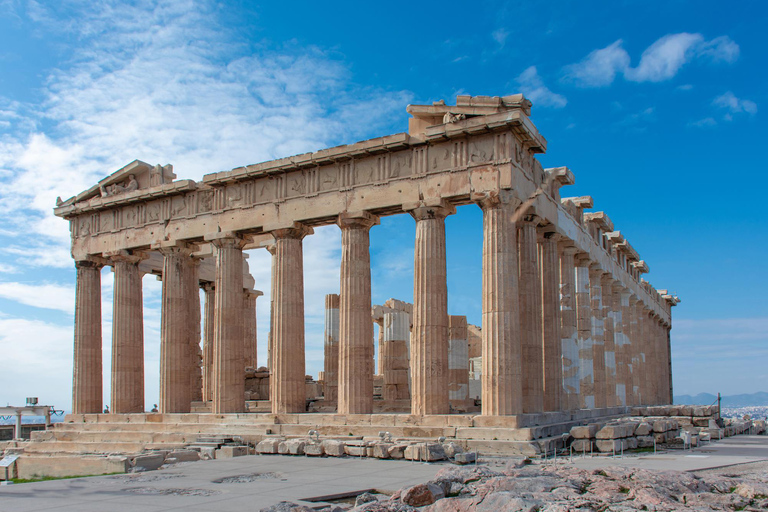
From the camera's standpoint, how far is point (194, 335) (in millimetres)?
35938

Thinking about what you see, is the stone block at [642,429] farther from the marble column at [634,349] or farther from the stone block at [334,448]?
the marble column at [634,349]

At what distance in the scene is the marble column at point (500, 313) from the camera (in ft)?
73.7

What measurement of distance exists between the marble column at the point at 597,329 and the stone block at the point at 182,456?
62.8ft

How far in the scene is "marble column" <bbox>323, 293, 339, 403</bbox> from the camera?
1240 inches

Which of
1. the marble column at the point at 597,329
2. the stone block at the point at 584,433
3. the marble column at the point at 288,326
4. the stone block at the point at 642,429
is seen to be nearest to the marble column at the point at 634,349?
the marble column at the point at 597,329

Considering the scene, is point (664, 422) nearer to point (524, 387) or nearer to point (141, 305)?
point (524, 387)

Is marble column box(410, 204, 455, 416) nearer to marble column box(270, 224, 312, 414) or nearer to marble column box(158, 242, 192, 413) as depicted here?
marble column box(270, 224, 312, 414)

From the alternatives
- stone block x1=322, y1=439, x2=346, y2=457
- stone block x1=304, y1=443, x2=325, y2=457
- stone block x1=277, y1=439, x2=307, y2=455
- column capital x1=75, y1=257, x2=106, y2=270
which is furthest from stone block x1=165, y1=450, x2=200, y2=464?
column capital x1=75, y1=257, x2=106, y2=270

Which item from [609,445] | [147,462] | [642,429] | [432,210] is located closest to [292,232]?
[432,210]

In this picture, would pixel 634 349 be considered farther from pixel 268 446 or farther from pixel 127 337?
pixel 127 337

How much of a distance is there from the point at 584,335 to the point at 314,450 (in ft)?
52.9

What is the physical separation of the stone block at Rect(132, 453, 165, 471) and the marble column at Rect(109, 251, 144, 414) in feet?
45.5

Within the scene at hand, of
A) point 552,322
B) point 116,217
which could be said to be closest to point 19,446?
point 116,217

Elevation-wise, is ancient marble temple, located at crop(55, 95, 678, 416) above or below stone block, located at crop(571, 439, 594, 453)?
above
